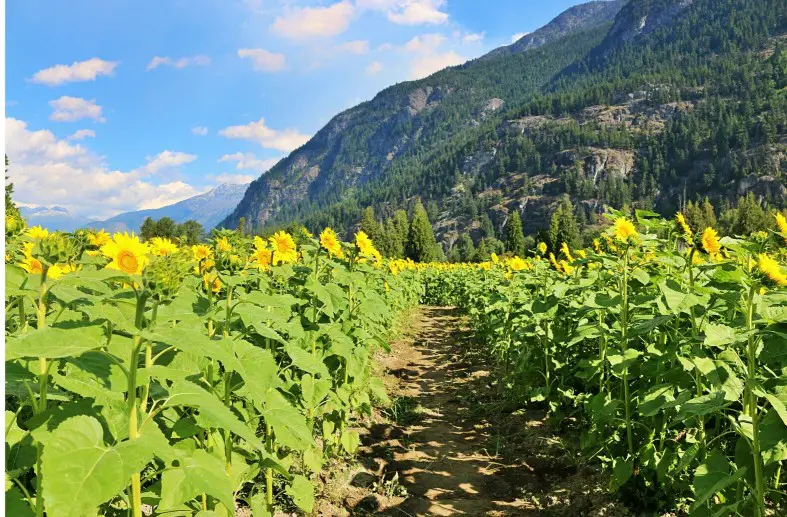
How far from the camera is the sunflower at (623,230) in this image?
3.68 m

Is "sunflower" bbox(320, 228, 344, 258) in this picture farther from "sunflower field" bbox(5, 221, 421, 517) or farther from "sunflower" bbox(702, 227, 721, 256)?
"sunflower" bbox(702, 227, 721, 256)

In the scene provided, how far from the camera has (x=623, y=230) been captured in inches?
147

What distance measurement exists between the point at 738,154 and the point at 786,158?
11516mm

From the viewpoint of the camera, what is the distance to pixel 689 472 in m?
3.02

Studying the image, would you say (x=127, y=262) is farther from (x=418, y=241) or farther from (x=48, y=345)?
(x=418, y=241)

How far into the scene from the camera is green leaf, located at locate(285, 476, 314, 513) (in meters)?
2.92

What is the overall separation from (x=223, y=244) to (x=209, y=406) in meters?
2.09

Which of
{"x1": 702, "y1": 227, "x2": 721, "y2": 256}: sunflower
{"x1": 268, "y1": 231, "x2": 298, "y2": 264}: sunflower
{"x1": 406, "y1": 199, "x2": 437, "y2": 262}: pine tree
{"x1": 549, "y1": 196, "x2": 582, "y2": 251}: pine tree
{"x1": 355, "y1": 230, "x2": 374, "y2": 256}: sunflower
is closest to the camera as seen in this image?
{"x1": 702, "y1": 227, "x2": 721, "y2": 256}: sunflower

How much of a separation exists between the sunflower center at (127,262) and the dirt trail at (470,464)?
8.22 ft

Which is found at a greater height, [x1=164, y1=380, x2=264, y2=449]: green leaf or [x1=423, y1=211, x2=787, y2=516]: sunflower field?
[x1=164, y1=380, x2=264, y2=449]: green leaf

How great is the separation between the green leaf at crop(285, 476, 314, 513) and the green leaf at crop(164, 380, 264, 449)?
5.76 feet

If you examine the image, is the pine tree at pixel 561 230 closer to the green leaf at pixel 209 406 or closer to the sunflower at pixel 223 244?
the sunflower at pixel 223 244

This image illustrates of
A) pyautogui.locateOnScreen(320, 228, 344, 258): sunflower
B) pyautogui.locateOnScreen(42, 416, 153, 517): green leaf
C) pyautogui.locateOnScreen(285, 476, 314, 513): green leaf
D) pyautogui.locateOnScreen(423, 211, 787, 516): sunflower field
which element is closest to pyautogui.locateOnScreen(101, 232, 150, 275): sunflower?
pyautogui.locateOnScreen(42, 416, 153, 517): green leaf

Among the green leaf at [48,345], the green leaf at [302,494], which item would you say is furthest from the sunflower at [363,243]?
the green leaf at [48,345]
